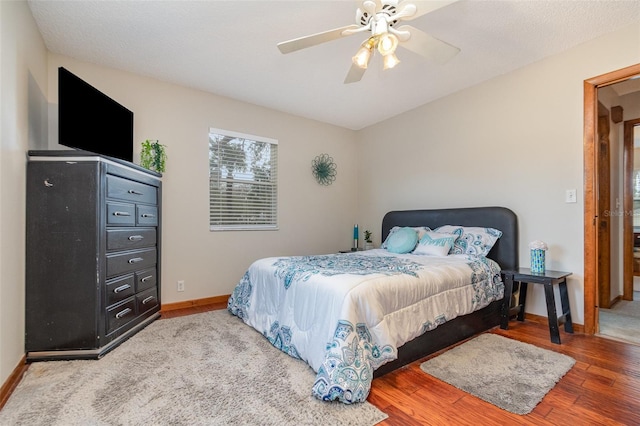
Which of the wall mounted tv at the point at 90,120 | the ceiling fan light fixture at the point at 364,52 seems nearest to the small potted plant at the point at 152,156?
the wall mounted tv at the point at 90,120

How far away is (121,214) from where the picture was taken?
248cm

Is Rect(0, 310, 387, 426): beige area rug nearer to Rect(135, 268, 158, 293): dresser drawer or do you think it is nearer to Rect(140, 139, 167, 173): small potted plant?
Rect(135, 268, 158, 293): dresser drawer

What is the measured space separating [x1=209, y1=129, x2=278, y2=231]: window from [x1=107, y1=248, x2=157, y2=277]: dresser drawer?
868mm

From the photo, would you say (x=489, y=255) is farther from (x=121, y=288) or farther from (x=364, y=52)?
(x=121, y=288)

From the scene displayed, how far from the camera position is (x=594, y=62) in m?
2.61

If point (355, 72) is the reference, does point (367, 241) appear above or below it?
below

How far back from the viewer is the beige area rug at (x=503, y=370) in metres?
1.68

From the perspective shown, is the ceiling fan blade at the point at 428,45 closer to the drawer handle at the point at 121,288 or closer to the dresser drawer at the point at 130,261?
the dresser drawer at the point at 130,261

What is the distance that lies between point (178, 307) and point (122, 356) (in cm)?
124

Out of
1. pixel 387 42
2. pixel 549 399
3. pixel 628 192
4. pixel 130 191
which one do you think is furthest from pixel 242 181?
pixel 628 192

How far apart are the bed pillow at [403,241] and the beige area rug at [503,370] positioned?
1.15m

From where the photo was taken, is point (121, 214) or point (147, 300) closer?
point (121, 214)

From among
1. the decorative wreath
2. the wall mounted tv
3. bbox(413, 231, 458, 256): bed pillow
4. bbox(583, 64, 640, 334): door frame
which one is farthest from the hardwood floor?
the decorative wreath

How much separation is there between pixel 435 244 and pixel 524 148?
131cm
